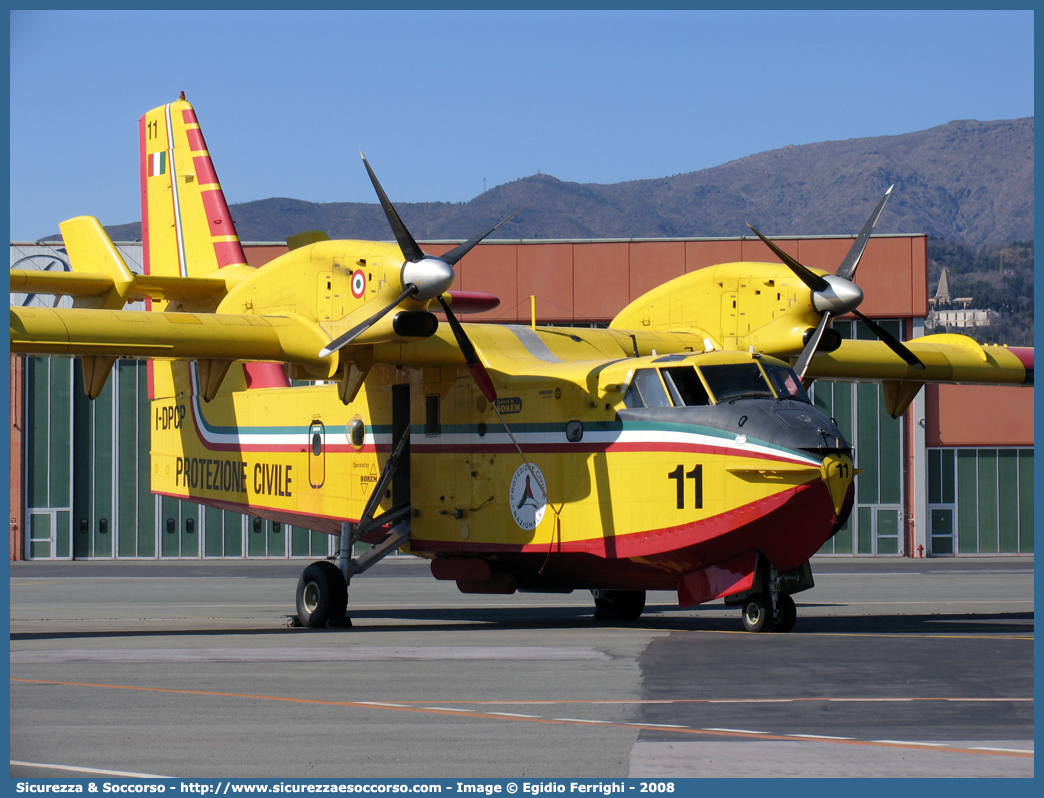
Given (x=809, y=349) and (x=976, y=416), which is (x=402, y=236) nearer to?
(x=809, y=349)

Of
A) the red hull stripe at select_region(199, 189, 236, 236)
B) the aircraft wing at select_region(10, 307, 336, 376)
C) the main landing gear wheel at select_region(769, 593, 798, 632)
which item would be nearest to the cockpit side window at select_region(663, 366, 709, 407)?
the main landing gear wheel at select_region(769, 593, 798, 632)

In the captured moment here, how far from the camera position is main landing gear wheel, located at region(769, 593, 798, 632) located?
15.6m

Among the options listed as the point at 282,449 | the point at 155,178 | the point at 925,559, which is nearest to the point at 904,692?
the point at 282,449

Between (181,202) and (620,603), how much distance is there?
11.4 m

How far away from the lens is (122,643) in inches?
607

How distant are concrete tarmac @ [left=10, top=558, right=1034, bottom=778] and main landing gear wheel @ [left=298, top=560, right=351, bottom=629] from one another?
0.39 m

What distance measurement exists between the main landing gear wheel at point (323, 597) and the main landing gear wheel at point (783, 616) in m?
6.44

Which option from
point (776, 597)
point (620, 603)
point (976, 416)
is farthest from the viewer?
point (976, 416)

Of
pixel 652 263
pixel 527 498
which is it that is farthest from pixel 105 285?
pixel 652 263

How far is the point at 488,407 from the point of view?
705 inches

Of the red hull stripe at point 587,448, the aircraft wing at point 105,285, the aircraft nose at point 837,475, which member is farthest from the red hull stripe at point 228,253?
the aircraft nose at point 837,475

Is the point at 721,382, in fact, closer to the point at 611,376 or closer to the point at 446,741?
the point at 611,376

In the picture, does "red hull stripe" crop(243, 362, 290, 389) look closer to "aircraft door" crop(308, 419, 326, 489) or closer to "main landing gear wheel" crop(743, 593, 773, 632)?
"aircraft door" crop(308, 419, 326, 489)
